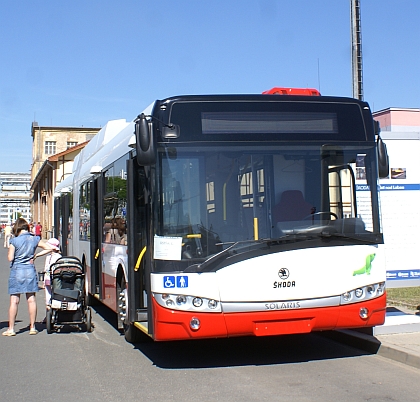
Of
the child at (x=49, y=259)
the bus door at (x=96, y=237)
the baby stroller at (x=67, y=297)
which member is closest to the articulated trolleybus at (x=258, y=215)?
the baby stroller at (x=67, y=297)

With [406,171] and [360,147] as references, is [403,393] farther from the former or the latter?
[406,171]

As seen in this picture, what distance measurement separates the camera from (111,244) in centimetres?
1023

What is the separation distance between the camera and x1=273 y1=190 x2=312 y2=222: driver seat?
290 inches

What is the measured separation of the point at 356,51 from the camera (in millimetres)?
12406

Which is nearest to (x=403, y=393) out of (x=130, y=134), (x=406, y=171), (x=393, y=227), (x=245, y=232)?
(x=245, y=232)

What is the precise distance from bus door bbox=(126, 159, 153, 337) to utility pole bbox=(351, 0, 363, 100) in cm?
538

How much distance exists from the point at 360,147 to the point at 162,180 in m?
2.33

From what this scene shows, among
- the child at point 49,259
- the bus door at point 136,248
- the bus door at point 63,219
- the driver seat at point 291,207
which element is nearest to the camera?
the driver seat at point 291,207

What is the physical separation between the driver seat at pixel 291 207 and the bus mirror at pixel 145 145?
145 cm

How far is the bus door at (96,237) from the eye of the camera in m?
11.5

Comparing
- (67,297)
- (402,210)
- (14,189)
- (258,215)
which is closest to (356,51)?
(402,210)

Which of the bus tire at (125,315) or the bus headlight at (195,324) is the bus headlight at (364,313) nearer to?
the bus headlight at (195,324)

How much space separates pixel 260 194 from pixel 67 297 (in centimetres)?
437

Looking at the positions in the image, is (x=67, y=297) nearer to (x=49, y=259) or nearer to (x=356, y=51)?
(x=49, y=259)
